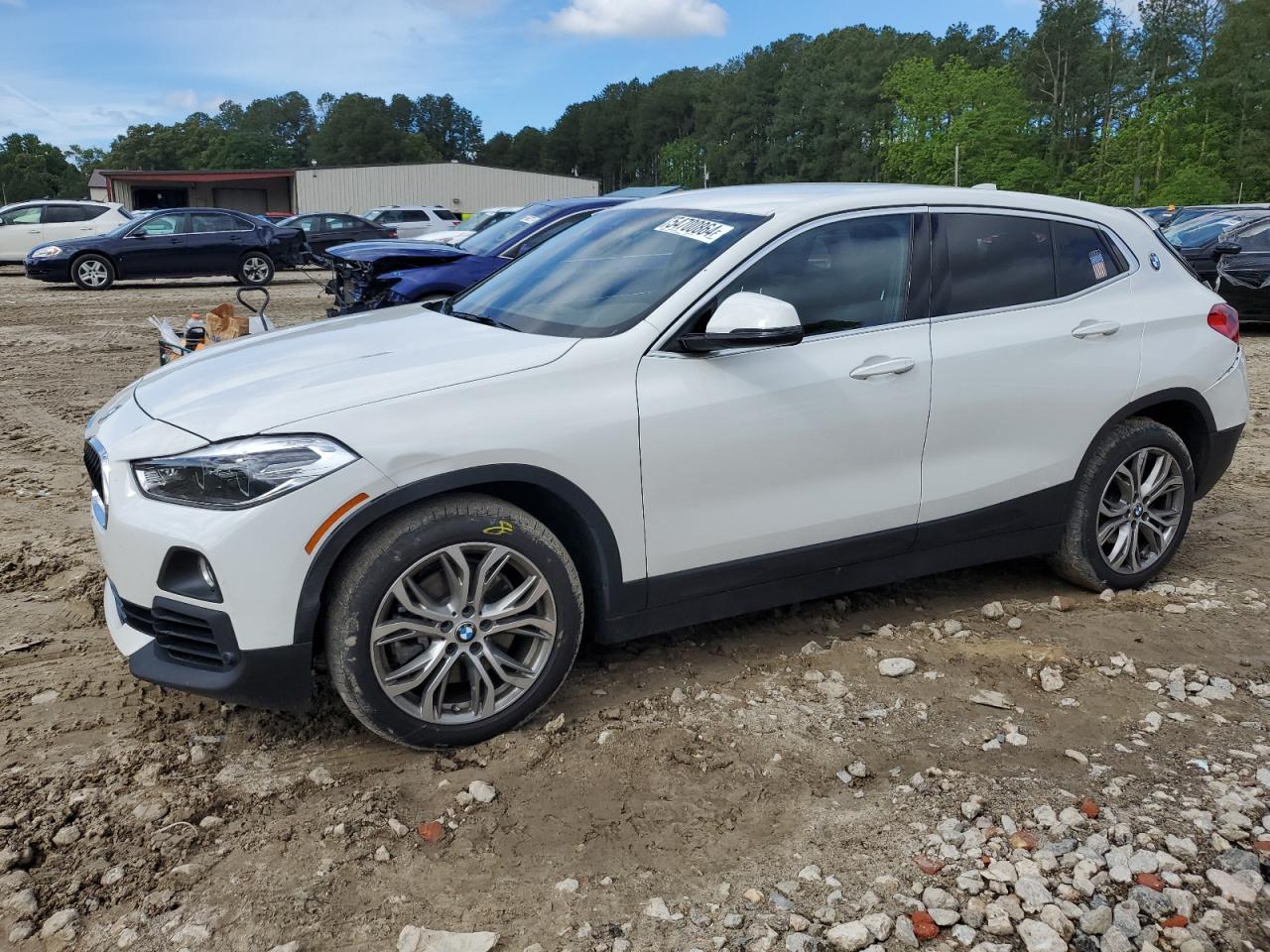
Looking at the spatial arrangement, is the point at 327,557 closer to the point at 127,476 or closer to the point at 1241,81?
the point at 127,476

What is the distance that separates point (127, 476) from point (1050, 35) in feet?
275

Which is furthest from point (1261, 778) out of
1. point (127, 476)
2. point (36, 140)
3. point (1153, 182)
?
point (36, 140)

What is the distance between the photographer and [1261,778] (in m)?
3.20

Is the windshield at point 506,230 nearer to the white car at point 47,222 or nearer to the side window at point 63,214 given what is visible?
the white car at point 47,222

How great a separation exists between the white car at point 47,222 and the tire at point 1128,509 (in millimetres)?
22467

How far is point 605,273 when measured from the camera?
3.96m

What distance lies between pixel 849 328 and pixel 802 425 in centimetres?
45

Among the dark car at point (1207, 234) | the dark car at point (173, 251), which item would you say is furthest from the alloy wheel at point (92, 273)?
the dark car at point (1207, 234)

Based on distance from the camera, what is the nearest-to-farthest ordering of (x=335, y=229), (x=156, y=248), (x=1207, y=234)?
(x=1207, y=234), (x=156, y=248), (x=335, y=229)

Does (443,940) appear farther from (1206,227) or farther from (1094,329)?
(1206,227)

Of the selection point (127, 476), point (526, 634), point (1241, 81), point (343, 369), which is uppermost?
point (1241, 81)

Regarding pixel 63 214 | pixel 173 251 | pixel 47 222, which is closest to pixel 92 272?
pixel 173 251

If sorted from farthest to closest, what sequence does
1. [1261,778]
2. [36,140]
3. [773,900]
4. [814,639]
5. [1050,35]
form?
1. [36,140]
2. [1050,35]
3. [814,639]
4. [1261,778]
5. [773,900]

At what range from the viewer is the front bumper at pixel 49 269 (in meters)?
19.2
